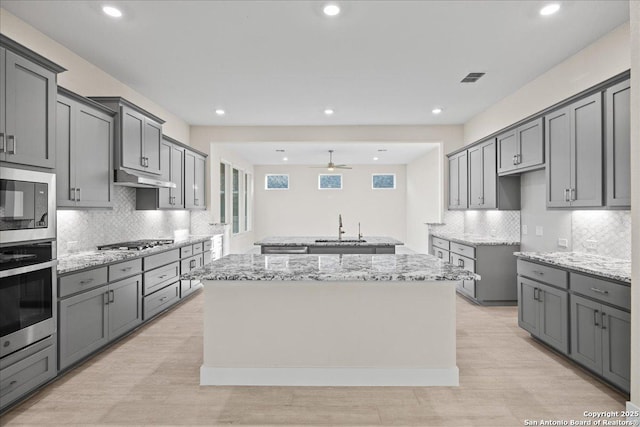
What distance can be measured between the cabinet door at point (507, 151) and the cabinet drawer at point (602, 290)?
2003mm

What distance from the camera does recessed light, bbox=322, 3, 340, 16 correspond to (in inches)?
116

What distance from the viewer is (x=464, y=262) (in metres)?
5.13

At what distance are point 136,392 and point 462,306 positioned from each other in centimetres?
397

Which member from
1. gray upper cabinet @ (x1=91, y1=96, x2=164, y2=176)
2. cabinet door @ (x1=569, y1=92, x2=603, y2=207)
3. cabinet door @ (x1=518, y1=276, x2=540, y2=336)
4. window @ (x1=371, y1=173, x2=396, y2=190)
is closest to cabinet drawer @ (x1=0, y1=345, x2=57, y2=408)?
gray upper cabinet @ (x1=91, y1=96, x2=164, y2=176)

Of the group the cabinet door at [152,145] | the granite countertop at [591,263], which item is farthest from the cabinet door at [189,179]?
the granite countertop at [591,263]

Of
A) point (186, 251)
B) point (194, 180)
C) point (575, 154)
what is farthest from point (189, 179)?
point (575, 154)

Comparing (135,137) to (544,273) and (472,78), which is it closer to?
(472,78)

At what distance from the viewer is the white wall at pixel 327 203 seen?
11273mm

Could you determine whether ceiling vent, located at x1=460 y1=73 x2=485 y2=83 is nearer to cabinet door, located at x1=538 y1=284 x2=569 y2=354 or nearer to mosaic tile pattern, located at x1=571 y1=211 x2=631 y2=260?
mosaic tile pattern, located at x1=571 y1=211 x2=631 y2=260

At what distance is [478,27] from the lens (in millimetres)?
3291

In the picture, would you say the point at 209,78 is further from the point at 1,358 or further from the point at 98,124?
the point at 1,358

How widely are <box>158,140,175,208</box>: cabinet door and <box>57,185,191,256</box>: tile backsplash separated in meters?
0.36

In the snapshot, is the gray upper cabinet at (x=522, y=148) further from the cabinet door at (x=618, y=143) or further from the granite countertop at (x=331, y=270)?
the granite countertop at (x=331, y=270)

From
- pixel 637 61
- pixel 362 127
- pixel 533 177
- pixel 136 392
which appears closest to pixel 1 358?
pixel 136 392
